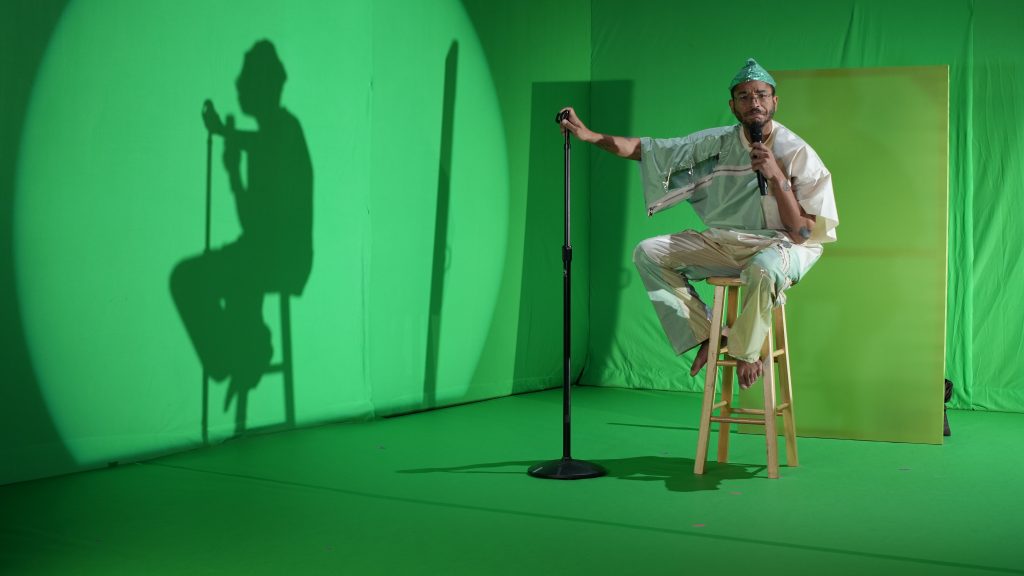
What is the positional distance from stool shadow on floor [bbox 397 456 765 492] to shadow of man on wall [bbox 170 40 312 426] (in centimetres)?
95

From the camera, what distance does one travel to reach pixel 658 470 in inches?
140

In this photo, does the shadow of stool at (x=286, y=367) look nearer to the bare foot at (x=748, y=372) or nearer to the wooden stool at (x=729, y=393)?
the wooden stool at (x=729, y=393)

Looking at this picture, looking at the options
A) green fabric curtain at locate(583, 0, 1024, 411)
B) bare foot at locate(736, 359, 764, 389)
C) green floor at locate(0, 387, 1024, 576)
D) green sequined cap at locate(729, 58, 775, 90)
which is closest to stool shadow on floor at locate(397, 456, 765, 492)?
green floor at locate(0, 387, 1024, 576)

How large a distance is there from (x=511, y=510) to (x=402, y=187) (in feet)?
7.19

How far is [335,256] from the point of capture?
14.6 feet

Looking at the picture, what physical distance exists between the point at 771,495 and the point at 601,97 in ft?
10.9

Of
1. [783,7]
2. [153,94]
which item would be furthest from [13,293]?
[783,7]

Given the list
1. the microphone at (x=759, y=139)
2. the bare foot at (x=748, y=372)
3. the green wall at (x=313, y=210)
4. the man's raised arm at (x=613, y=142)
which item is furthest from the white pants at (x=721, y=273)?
the green wall at (x=313, y=210)

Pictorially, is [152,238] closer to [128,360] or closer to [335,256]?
[128,360]

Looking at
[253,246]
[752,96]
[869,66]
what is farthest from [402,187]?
[869,66]

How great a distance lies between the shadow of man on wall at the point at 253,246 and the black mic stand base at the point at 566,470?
4.27 feet

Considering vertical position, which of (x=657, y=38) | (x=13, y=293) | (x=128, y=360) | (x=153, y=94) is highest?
(x=657, y=38)

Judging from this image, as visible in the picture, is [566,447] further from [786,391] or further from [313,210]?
[313,210]

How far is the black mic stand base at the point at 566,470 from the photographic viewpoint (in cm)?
337
